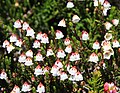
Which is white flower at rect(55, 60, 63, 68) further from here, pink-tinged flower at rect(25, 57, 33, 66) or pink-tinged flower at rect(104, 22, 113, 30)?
pink-tinged flower at rect(104, 22, 113, 30)

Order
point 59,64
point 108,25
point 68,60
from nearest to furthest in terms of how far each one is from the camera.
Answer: point 59,64 → point 68,60 → point 108,25

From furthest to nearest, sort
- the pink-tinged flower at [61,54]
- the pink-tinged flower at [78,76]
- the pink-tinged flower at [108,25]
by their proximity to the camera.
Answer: the pink-tinged flower at [108,25] → the pink-tinged flower at [61,54] → the pink-tinged flower at [78,76]

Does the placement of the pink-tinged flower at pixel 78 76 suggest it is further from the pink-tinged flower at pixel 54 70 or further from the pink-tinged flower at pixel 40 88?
the pink-tinged flower at pixel 40 88

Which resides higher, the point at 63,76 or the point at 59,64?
the point at 59,64

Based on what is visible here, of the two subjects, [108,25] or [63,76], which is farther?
[108,25]

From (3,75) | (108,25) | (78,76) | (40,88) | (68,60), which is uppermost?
(108,25)

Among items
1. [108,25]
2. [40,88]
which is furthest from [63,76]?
[108,25]

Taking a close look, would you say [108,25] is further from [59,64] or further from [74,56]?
[59,64]

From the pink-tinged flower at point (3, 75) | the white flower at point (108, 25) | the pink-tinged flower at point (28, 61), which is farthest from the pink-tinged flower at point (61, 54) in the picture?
the white flower at point (108, 25)

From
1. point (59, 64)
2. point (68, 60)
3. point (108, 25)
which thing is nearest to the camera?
point (59, 64)

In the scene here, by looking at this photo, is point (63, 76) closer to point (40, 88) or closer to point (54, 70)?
point (54, 70)

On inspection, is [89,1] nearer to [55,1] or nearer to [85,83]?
[55,1]

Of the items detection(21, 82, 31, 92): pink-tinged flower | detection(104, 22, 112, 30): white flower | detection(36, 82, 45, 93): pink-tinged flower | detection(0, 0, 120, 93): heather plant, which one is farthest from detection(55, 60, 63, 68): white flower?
detection(104, 22, 112, 30): white flower
